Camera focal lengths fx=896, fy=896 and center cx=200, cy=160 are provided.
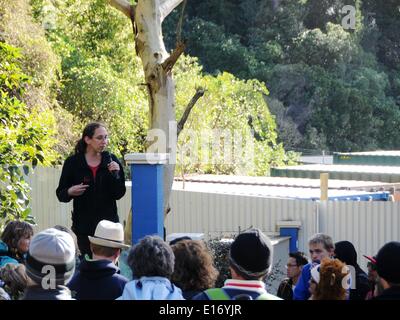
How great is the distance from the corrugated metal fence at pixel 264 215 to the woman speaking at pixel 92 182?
4279 mm

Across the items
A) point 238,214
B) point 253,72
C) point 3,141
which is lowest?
point 238,214

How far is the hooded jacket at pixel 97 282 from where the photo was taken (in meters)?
5.25

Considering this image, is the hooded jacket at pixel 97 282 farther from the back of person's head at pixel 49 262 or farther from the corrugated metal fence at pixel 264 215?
the corrugated metal fence at pixel 264 215

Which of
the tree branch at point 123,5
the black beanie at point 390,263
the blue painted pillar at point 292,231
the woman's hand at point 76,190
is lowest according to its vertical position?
the blue painted pillar at point 292,231

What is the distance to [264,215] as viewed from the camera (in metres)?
14.1

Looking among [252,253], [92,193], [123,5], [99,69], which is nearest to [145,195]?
[92,193]

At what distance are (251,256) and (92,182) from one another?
11.5 feet

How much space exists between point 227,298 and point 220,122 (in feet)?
71.0

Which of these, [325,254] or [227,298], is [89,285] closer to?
[227,298]

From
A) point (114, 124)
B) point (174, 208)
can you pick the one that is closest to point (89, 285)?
point (174, 208)

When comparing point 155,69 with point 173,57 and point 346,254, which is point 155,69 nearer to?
point 173,57

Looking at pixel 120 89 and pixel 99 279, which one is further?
pixel 120 89
